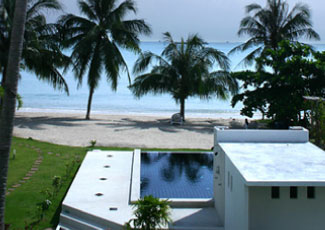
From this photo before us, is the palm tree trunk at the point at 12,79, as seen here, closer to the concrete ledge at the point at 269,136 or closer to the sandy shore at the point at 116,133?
the concrete ledge at the point at 269,136

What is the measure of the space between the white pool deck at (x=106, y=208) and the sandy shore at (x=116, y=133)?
546cm

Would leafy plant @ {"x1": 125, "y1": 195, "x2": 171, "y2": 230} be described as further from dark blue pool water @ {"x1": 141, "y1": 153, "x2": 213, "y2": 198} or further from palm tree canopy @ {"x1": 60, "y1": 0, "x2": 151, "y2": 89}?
palm tree canopy @ {"x1": 60, "y1": 0, "x2": 151, "y2": 89}

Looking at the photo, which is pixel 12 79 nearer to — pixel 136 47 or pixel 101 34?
pixel 136 47

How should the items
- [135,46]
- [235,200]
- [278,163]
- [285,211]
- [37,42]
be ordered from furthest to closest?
[135,46], [37,42], [278,163], [235,200], [285,211]

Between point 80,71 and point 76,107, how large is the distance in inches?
897

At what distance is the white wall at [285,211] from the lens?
24.5ft

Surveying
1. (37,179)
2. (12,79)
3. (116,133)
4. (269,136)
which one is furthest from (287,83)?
(12,79)

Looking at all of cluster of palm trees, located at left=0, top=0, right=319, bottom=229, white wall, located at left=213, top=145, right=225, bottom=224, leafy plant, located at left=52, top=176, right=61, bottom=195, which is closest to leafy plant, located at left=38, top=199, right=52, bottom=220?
leafy plant, located at left=52, top=176, right=61, bottom=195

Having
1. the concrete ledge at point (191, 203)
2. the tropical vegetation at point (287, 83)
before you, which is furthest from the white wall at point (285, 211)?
the tropical vegetation at point (287, 83)

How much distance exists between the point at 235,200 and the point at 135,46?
17.6 m

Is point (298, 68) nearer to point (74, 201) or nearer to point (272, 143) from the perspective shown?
point (272, 143)

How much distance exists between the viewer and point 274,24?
25766 mm

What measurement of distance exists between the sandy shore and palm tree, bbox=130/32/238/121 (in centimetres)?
221

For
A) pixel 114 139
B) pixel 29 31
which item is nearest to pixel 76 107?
pixel 29 31
